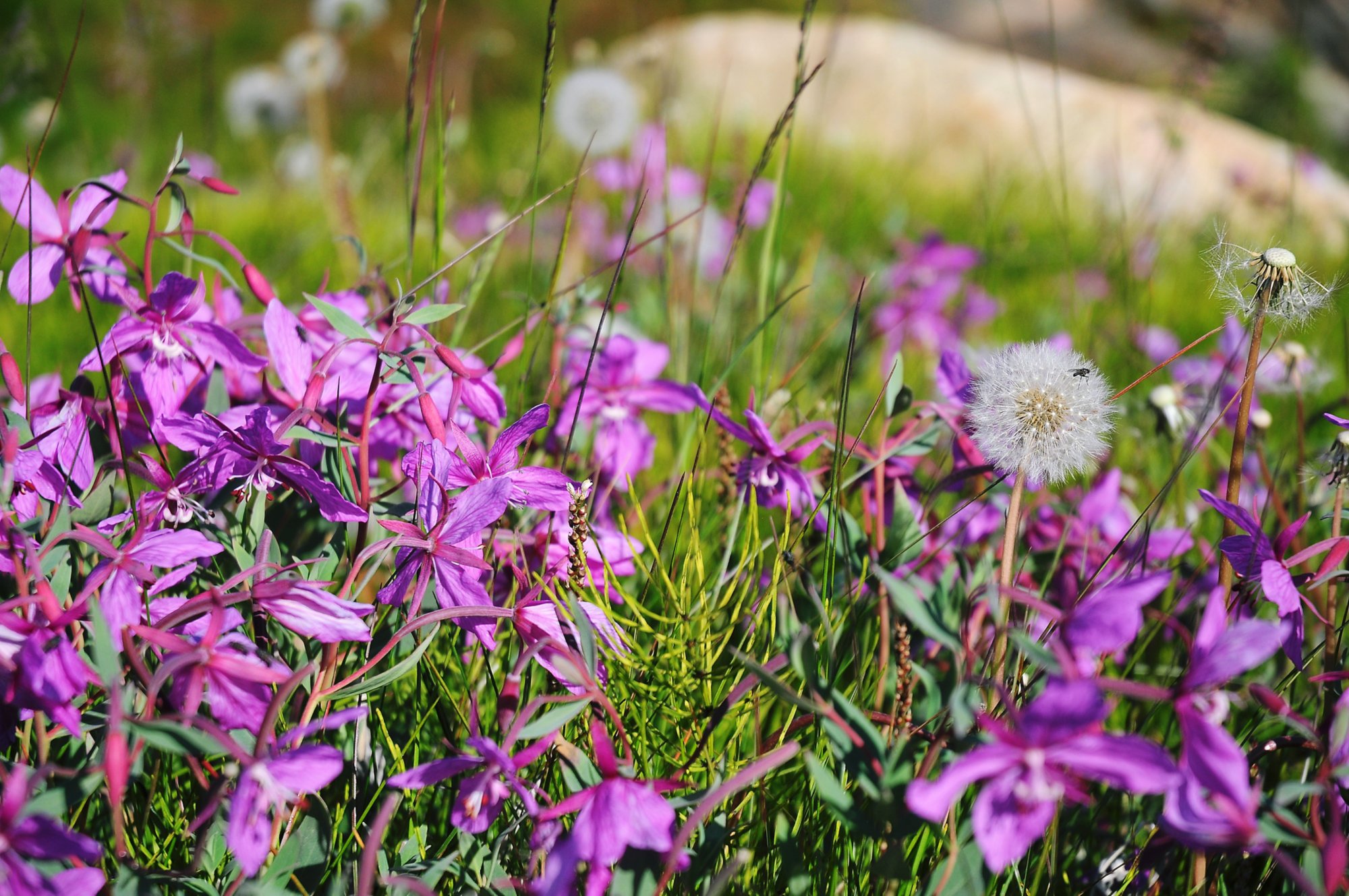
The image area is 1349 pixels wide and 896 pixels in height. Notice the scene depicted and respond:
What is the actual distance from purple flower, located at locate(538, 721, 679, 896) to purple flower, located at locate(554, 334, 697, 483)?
354 mm

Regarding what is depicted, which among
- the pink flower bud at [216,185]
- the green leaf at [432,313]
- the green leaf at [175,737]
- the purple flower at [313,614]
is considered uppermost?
the pink flower bud at [216,185]

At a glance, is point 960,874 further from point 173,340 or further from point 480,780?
point 173,340

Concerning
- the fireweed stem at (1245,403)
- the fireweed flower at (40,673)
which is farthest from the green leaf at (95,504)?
the fireweed stem at (1245,403)

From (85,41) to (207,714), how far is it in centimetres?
633

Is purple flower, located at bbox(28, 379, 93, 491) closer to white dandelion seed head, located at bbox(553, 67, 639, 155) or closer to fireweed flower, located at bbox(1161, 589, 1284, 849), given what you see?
fireweed flower, located at bbox(1161, 589, 1284, 849)

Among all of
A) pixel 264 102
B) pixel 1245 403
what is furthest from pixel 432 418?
A: pixel 264 102

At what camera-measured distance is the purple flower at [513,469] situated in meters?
0.63

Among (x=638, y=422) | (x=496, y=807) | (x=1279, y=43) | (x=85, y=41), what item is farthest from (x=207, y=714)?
(x=1279, y=43)

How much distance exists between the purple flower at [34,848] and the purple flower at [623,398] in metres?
0.47

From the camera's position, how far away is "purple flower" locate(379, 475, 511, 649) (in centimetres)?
58

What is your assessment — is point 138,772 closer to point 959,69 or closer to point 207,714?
point 207,714

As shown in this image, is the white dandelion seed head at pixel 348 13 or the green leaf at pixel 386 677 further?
the white dandelion seed head at pixel 348 13

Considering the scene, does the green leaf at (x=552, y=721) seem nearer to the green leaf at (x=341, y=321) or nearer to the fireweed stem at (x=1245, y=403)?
the green leaf at (x=341, y=321)

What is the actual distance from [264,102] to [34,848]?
360 cm
